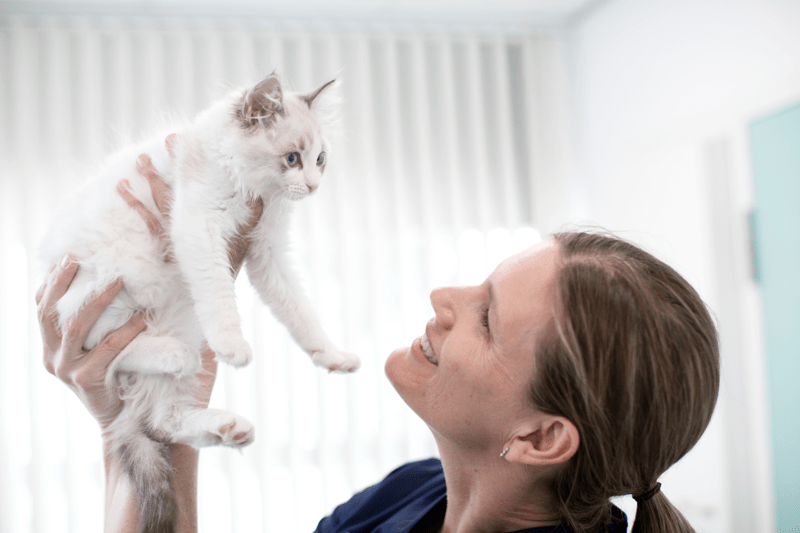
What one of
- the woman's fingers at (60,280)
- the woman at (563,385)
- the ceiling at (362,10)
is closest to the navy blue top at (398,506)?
the woman at (563,385)

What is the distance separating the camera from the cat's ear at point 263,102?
124cm

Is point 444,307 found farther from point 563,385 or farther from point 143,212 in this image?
point 143,212

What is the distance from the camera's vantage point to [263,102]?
1.27 meters

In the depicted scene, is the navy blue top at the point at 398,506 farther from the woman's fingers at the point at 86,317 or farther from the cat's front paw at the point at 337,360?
the woman's fingers at the point at 86,317

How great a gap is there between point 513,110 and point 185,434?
291cm

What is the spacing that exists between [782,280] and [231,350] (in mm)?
2133

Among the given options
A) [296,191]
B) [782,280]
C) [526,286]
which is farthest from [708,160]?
[296,191]

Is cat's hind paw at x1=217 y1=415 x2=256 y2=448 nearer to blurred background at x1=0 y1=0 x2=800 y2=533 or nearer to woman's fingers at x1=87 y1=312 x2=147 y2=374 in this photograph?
woman's fingers at x1=87 y1=312 x2=147 y2=374

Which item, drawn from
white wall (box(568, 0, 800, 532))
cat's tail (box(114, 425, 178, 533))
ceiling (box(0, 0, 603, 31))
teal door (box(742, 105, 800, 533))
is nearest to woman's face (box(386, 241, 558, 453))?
cat's tail (box(114, 425, 178, 533))

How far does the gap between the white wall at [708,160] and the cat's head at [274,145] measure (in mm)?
1467

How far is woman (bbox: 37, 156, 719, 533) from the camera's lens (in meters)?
0.89

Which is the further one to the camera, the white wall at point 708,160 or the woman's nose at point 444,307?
the white wall at point 708,160

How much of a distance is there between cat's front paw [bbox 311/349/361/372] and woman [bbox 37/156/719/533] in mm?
183

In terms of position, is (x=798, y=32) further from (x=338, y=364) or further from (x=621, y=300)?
(x=338, y=364)
